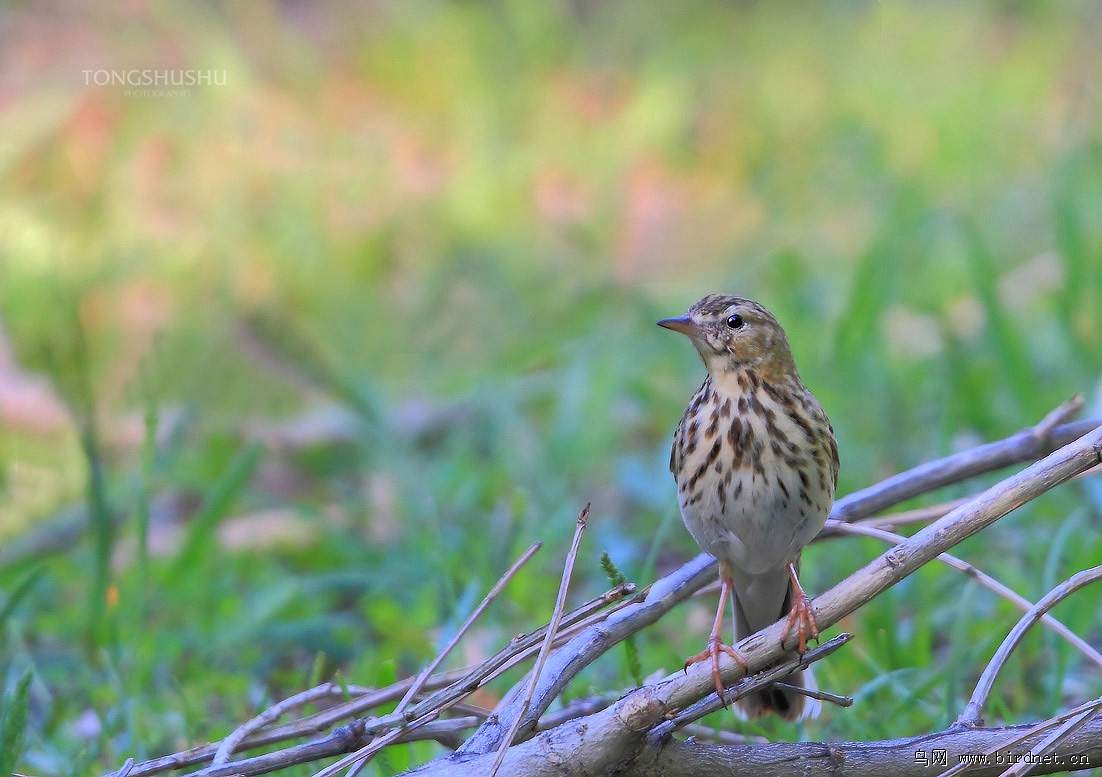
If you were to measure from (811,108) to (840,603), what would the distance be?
6650 mm

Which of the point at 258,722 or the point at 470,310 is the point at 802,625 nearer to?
the point at 258,722

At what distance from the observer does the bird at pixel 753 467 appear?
3.12 metres

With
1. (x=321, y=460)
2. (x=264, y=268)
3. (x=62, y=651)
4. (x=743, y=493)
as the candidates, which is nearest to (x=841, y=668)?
(x=743, y=493)

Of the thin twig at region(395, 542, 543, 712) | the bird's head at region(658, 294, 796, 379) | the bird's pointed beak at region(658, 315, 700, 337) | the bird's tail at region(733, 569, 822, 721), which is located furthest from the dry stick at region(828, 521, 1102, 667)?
the thin twig at region(395, 542, 543, 712)

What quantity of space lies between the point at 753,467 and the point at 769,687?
0.47m

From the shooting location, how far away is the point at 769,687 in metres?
3.04

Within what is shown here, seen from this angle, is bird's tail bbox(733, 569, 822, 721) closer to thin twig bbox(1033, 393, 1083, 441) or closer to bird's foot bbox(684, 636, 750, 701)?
bird's foot bbox(684, 636, 750, 701)

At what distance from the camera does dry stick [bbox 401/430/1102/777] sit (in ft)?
7.80

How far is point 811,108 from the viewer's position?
8.75 metres

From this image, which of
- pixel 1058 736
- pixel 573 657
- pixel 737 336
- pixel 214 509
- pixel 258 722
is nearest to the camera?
pixel 1058 736

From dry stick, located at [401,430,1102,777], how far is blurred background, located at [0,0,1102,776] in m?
0.50

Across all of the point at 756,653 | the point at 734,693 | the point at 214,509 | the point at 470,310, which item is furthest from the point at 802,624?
the point at 470,310

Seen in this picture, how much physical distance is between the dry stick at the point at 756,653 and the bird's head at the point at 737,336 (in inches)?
36.0

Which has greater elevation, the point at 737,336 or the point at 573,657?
the point at 737,336
